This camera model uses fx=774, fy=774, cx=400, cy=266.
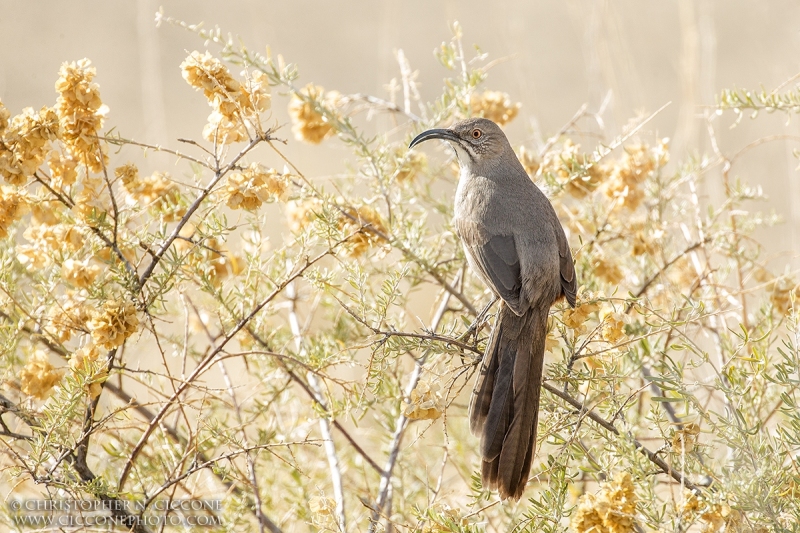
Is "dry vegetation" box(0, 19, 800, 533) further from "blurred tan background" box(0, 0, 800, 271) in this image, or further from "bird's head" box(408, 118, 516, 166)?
"blurred tan background" box(0, 0, 800, 271)

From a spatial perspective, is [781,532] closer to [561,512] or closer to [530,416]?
[561,512]

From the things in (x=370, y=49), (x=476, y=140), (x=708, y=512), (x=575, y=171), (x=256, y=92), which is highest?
(x=370, y=49)

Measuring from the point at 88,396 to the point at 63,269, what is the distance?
50 cm

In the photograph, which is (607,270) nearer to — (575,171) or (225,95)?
(575,171)

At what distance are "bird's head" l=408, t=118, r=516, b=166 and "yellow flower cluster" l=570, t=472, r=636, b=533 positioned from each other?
229 cm

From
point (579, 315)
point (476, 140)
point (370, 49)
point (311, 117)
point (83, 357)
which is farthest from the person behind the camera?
point (370, 49)

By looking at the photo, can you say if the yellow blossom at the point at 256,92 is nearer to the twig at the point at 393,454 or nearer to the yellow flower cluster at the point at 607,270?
the twig at the point at 393,454

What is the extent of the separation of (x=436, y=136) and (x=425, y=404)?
5.76 ft

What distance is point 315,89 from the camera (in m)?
3.61

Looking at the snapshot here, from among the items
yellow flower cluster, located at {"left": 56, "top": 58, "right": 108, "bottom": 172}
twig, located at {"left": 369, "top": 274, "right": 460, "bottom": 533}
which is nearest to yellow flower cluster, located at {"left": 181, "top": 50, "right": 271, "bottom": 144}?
yellow flower cluster, located at {"left": 56, "top": 58, "right": 108, "bottom": 172}

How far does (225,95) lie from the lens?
2689 millimetres

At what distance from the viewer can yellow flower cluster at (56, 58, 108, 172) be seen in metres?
2.56

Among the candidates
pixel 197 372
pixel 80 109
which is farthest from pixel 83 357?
pixel 80 109

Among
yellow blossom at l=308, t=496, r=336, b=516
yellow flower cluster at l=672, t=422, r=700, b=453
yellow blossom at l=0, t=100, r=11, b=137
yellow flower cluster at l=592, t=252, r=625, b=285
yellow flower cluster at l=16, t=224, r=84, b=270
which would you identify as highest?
yellow flower cluster at l=592, t=252, r=625, b=285
